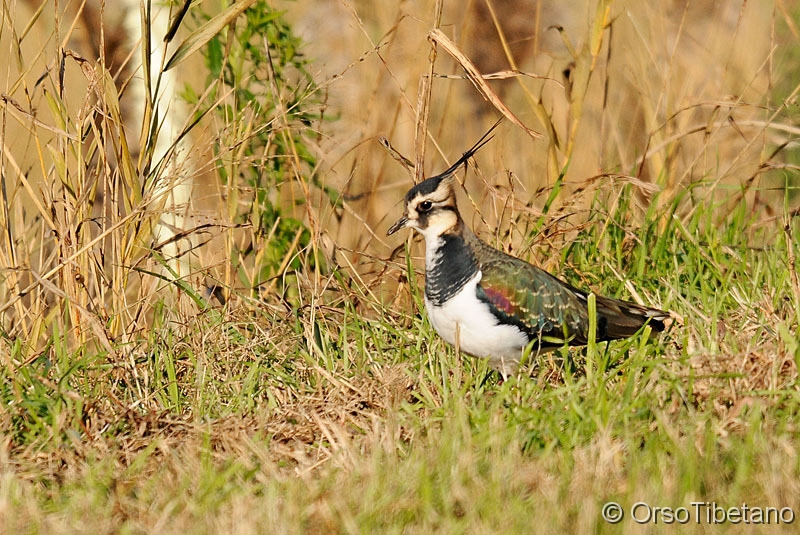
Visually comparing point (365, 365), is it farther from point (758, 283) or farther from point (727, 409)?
point (758, 283)

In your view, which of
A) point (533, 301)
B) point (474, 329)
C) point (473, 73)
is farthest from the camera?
point (473, 73)

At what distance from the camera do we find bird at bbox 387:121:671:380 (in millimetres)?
3799

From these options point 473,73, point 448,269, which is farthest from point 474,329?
point 473,73

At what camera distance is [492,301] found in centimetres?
384

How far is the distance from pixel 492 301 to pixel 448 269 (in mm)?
204

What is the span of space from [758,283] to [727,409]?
1.38 m

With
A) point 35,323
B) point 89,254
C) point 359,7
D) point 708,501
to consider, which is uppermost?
point 359,7

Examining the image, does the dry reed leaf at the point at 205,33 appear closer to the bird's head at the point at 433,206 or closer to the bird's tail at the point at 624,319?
the bird's head at the point at 433,206

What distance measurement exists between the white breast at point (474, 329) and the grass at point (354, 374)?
0.11m

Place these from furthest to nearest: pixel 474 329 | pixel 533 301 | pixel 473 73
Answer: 1. pixel 473 73
2. pixel 533 301
3. pixel 474 329

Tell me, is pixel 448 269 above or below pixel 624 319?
above

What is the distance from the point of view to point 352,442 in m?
3.30

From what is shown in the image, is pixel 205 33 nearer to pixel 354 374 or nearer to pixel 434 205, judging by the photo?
pixel 434 205

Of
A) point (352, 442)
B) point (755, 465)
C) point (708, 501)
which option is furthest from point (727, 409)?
point (352, 442)
